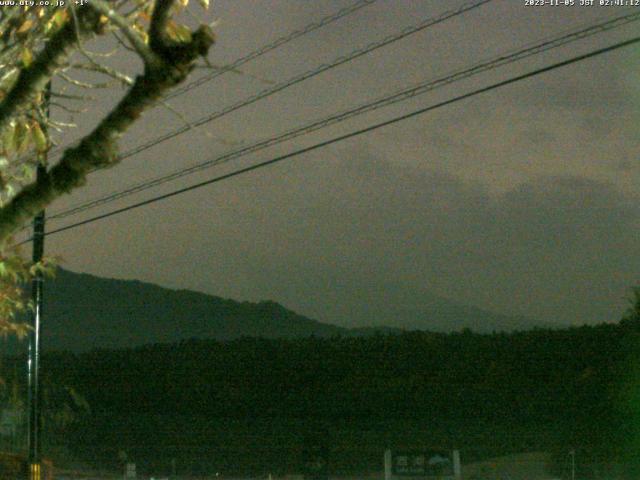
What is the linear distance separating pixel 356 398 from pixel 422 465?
36.0 ft

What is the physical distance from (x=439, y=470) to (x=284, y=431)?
10.1 metres

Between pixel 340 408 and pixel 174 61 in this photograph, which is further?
pixel 340 408

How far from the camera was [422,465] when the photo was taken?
20.7 meters

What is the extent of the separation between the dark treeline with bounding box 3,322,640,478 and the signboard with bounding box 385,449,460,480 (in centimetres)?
323

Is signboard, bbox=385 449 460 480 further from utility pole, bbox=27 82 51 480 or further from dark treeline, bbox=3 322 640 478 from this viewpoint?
utility pole, bbox=27 82 51 480

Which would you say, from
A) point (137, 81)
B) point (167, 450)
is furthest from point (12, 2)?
point (167, 450)

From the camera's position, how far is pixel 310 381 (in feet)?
108

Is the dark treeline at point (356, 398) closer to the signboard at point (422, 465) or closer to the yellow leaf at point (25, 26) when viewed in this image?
the signboard at point (422, 465)

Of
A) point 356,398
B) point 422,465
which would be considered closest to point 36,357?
point 422,465

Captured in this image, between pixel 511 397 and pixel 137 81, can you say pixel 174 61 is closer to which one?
pixel 137 81

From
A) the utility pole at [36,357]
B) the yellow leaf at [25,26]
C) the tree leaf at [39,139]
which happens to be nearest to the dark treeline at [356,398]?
the utility pole at [36,357]

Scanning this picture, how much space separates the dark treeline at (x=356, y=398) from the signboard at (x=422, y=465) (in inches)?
127

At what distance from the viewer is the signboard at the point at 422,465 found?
67.3 feet

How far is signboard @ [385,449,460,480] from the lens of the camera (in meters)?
20.5
